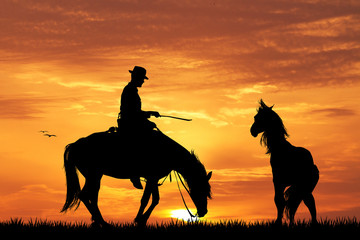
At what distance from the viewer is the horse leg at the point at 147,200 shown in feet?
42.2

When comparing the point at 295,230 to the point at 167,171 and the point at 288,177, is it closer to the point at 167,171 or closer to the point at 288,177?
the point at 288,177

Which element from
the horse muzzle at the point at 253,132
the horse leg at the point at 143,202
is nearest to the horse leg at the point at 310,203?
the horse muzzle at the point at 253,132

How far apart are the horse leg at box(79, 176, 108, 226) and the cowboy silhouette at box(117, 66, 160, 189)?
4.56 ft

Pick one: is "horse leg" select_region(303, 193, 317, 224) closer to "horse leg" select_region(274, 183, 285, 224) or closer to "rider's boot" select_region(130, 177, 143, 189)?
"horse leg" select_region(274, 183, 285, 224)

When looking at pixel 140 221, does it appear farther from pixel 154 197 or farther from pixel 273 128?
pixel 273 128

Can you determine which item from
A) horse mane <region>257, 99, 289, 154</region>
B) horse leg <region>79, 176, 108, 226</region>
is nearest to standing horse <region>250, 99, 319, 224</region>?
horse mane <region>257, 99, 289, 154</region>

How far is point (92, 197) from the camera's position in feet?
42.8

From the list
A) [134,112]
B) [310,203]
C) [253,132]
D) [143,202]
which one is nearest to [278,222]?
[310,203]

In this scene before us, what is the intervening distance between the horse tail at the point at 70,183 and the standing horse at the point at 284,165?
434 cm

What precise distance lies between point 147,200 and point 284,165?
326 cm

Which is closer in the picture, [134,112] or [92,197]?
[134,112]

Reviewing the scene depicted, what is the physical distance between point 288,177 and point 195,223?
2.49 meters

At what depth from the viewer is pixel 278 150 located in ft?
43.4

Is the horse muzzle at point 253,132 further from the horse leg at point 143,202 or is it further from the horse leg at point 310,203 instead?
the horse leg at point 143,202
